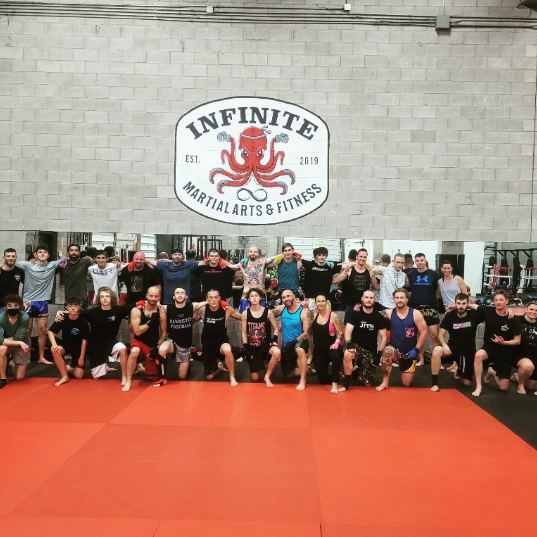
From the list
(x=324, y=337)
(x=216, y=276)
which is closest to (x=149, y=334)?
(x=216, y=276)

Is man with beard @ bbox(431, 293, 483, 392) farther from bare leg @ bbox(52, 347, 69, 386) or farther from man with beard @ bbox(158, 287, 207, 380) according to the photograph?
bare leg @ bbox(52, 347, 69, 386)

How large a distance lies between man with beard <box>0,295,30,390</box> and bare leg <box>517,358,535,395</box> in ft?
19.1

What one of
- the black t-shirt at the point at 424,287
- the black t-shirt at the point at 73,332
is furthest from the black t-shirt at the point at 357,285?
the black t-shirt at the point at 73,332

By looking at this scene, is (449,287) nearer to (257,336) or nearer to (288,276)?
(288,276)

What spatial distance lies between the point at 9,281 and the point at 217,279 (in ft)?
9.48

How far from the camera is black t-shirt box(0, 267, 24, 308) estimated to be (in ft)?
22.4

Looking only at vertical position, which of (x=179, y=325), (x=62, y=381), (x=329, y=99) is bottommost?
(x=62, y=381)

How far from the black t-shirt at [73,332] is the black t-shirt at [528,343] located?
5.26 meters

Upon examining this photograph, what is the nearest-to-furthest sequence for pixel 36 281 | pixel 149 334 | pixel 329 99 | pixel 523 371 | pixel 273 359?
pixel 523 371
pixel 273 359
pixel 149 334
pixel 36 281
pixel 329 99

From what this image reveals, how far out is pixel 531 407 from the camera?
16.9 ft

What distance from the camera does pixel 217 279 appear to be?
7129 mm

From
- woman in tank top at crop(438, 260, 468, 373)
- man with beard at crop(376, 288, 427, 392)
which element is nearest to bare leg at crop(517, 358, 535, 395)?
man with beard at crop(376, 288, 427, 392)

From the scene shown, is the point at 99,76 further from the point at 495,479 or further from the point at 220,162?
the point at 495,479

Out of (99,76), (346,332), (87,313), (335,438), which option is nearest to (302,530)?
(335,438)
